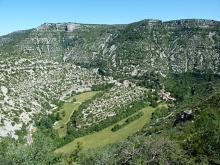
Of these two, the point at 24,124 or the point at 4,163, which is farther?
the point at 24,124

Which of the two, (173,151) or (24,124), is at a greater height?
(173,151)

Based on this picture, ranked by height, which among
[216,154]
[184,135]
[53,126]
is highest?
[216,154]

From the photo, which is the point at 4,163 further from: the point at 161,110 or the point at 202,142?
the point at 161,110

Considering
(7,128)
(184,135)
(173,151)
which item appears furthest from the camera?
(7,128)

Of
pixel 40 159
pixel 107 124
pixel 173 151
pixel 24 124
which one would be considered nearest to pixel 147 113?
pixel 107 124

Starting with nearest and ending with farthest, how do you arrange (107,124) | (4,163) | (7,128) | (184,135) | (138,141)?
(138,141) < (4,163) < (184,135) < (7,128) < (107,124)

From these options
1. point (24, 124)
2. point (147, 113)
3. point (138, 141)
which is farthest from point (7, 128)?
point (138, 141)
